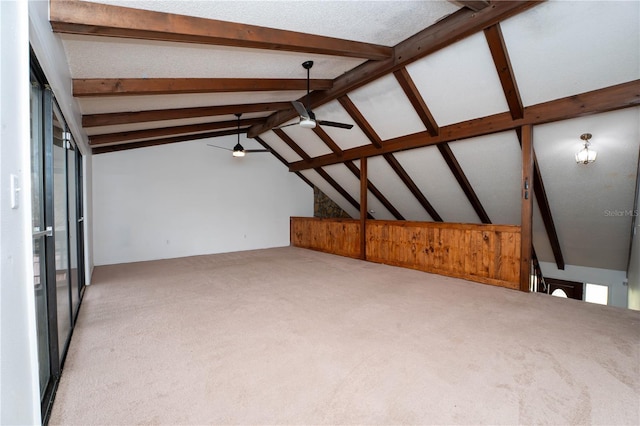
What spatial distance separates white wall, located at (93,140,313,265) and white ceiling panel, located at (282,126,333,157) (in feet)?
5.03

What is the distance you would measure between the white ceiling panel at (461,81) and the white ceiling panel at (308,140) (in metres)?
2.96

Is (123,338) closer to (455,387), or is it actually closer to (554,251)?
(455,387)

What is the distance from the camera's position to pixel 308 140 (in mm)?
7215

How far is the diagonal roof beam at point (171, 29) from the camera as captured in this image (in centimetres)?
219

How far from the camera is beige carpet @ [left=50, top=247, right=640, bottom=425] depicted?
1817 millimetres

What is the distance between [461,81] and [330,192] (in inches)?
218

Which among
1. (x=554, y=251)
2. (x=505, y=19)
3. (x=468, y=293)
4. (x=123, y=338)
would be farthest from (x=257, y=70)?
(x=554, y=251)

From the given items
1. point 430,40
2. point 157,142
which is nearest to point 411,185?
point 430,40

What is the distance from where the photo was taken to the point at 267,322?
10.4 ft

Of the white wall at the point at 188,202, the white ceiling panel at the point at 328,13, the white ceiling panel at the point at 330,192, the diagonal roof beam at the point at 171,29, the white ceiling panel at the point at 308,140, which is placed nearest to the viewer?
the diagonal roof beam at the point at 171,29

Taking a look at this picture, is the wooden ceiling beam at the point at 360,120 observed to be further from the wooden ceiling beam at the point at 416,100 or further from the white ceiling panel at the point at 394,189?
the wooden ceiling beam at the point at 416,100

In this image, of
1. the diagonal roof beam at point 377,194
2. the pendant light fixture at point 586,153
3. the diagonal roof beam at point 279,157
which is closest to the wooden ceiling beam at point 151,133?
the diagonal roof beam at point 279,157

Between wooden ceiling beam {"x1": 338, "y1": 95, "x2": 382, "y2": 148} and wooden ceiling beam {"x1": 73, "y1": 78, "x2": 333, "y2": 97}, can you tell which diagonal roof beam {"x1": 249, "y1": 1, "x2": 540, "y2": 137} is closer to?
wooden ceiling beam {"x1": 338, "y1": 95, "x2": 382, "y2": 148}

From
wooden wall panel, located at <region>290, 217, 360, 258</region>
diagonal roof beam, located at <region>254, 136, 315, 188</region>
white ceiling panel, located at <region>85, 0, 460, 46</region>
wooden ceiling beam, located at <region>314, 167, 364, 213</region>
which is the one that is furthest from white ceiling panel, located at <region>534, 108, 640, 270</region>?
diagonal roof beam, located at <region>254, 136, 315, 188</region>
